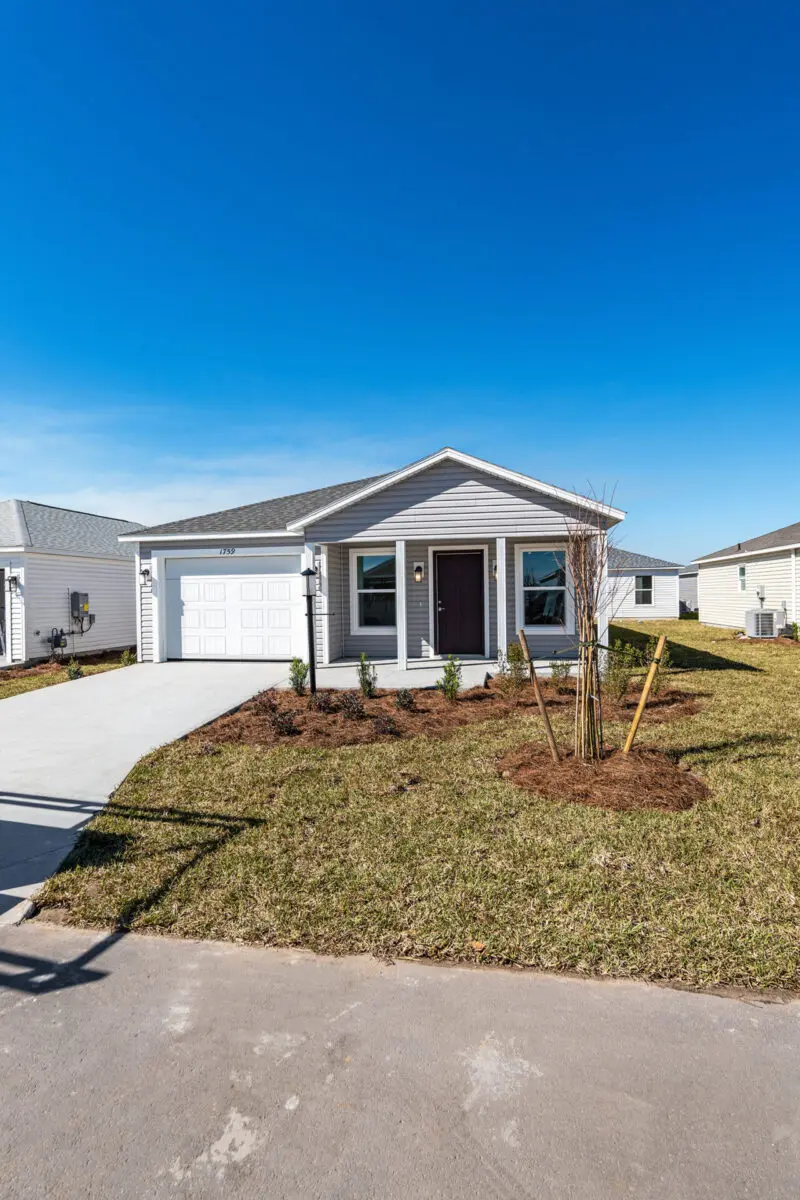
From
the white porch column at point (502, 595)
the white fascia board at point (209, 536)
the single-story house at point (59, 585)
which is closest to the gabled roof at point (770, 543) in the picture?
the white porch column at point (502, 595)

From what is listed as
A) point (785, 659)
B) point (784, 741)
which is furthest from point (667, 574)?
point (784, 741)

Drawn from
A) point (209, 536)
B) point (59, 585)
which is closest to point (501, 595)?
point (209, 536)

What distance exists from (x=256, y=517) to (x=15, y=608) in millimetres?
7117

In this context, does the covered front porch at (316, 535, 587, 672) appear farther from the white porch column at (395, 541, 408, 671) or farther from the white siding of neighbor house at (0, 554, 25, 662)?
the white siding of neighbor house at (0, 554, 25, 662)

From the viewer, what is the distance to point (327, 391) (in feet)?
52.0

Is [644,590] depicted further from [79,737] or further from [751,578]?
[79,737]

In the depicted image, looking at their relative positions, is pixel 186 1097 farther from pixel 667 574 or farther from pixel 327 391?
pixel 667 574

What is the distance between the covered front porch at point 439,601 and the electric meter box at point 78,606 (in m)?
8.30

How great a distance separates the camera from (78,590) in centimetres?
1641

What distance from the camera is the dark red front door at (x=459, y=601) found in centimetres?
1246

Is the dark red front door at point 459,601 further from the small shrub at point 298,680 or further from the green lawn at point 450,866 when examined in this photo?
the green lawn at point 450,866

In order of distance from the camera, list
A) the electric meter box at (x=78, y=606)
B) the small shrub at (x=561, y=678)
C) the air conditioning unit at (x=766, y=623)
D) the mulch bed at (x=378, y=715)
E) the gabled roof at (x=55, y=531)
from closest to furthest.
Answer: the mulch bed at (x=378, y=715) → the small shrub at (x=561, y=678) → the gabled roof at (x=55, y=531) → the electric meter box at (x=78, y=606) → the air conditioning unit at (x=766, y=623)

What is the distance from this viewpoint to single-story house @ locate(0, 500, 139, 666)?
48.5ft

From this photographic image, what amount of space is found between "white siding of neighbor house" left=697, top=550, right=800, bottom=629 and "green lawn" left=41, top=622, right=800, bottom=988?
15.9 m
